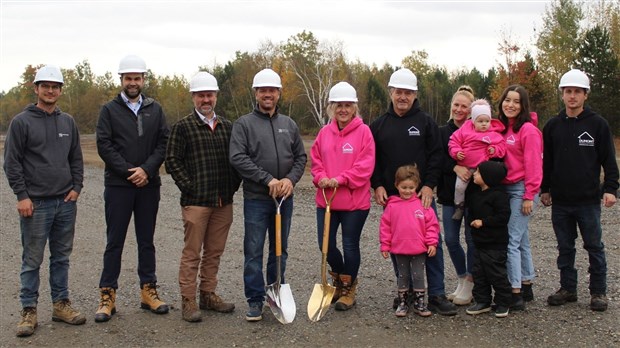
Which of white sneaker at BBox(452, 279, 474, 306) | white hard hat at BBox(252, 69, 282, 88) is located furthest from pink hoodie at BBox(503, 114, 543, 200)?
white hard hat at BBox(252, 69, 282, 88)

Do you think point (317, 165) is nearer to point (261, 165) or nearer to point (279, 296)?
point (261, 165)

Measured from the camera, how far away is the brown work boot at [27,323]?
5.50m

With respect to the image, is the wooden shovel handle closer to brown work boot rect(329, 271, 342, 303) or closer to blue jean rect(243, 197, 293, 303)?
blue jean rect(243, 197, 293, 303)

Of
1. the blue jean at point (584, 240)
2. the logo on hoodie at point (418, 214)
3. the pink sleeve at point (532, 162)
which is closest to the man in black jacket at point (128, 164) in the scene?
the logo on hoodie at point (418, 214)

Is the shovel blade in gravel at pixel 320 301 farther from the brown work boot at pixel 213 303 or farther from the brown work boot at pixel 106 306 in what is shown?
the brown work boot at pixel 106 306

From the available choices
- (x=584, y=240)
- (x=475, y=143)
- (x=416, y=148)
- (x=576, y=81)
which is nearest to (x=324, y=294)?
(x=416, y=148)

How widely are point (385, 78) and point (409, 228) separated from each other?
6401 cm

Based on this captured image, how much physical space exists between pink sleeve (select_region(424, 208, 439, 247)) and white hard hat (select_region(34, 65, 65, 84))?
3.66 metres

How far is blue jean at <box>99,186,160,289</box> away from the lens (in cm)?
595

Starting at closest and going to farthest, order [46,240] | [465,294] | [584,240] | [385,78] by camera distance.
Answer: [46,240]
[584,240]
[465,294]
[385,78]

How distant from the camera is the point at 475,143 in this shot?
19.4ft

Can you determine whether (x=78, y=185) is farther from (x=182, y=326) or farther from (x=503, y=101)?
(x=503, y=101)

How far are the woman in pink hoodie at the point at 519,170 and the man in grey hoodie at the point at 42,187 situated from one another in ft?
13.6

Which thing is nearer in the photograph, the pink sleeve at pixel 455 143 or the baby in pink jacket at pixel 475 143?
the baby in pink jacket at pixel 475 143
